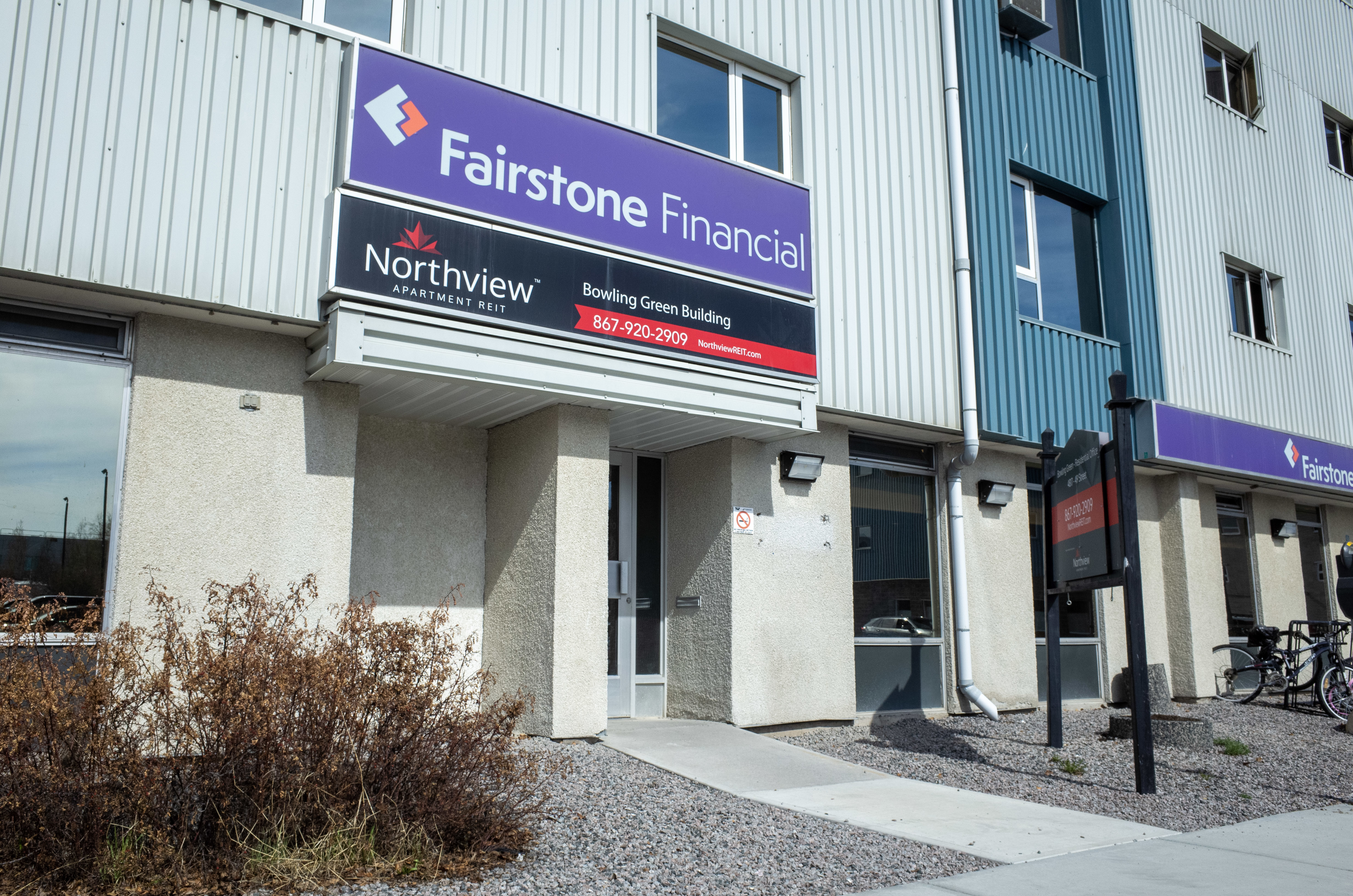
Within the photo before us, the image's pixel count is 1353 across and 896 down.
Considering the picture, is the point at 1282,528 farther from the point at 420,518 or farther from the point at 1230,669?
the point at 420,518

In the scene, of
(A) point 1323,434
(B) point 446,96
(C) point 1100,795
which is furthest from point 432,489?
(A) point 1323,434

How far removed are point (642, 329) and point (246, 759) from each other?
4.69 m

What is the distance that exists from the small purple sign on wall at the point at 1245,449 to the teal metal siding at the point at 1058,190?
1.92 ft

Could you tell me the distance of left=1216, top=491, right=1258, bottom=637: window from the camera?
47.8 feet

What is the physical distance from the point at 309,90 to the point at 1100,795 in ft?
25.0

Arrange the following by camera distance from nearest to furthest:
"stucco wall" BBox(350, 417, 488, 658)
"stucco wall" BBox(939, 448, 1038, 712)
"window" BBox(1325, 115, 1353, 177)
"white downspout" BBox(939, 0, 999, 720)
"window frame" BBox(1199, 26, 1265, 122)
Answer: "stucco wall" BBox(350, 417, 488, 658) → "white downspout" BBox(939, 0, 999, 720) → "stucco wall" BBox(939, 448, 1038, 712) → "window frame" BBox(1199, 26, 1265, 122) → "window" BBox(1325, 115, 1353, 177)

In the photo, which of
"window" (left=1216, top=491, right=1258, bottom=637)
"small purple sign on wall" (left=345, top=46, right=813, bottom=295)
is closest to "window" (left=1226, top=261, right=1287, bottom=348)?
"window" (left=1216, top=491, right=1258, bottom=637)

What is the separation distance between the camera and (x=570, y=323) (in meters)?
7.67

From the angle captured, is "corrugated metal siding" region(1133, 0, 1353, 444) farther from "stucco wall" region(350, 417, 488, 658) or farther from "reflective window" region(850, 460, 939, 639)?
"stucco wall" region(350, 417, 488, 658)

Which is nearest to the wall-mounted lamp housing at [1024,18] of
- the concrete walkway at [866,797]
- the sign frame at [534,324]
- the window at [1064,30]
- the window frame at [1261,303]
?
the window at [1064,30]

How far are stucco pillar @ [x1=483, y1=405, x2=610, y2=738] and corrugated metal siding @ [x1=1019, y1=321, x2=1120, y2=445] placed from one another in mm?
5910

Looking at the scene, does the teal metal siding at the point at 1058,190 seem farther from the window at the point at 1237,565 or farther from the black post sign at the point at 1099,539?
the window at the point at 1237,565

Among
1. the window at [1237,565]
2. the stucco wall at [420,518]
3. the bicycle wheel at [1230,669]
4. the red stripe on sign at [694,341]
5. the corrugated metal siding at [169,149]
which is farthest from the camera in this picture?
the window at [1237,565]

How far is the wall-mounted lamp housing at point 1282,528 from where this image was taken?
15164 mm
